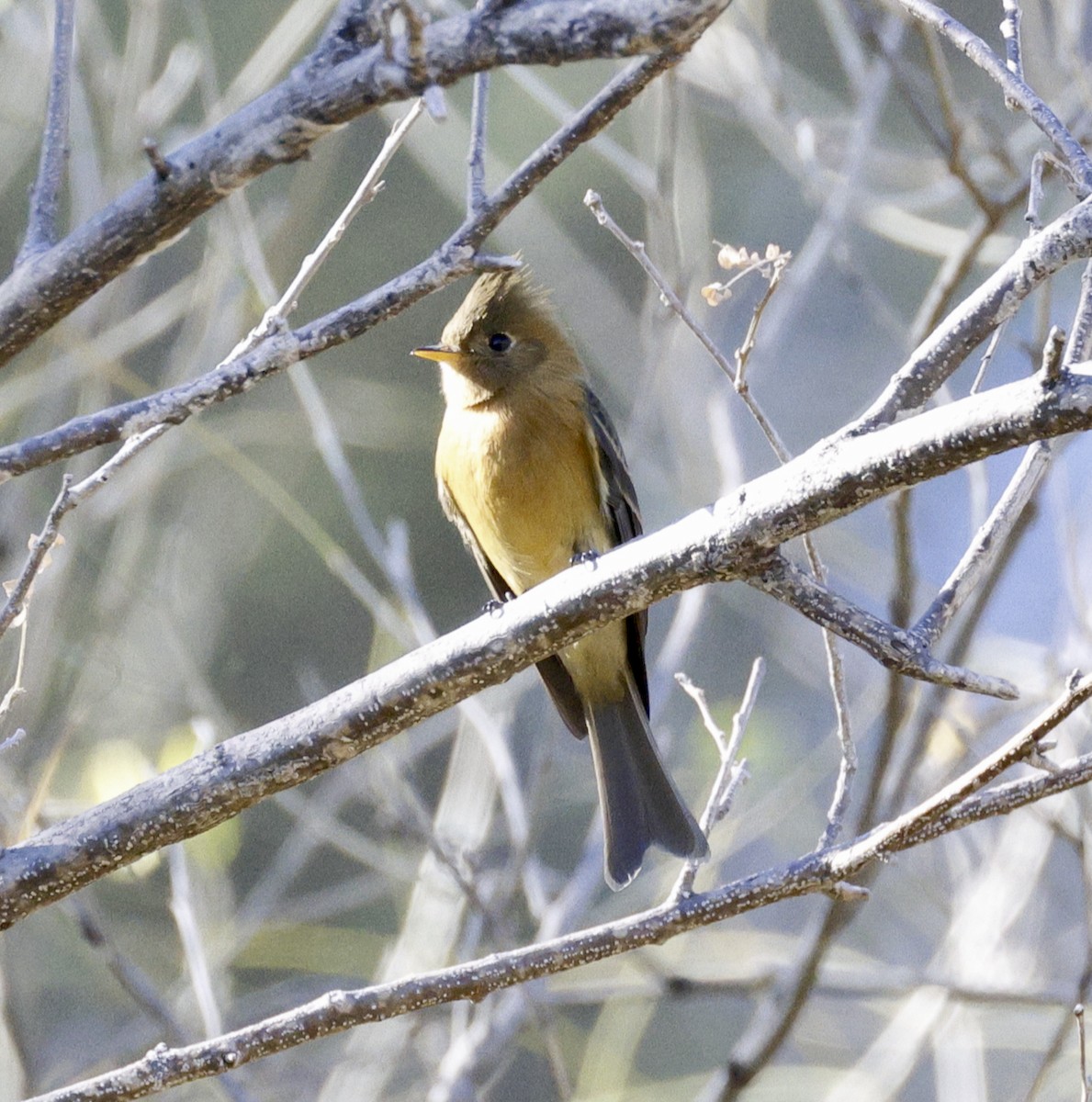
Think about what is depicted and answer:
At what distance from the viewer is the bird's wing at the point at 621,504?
468cm

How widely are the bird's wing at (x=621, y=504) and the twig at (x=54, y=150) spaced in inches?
105

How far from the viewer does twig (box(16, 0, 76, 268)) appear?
1.99 meters

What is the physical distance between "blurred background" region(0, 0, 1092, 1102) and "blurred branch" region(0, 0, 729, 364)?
1188 mm

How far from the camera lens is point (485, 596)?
26.7 ft

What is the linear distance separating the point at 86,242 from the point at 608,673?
307 centimetres

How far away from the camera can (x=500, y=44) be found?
159 cm

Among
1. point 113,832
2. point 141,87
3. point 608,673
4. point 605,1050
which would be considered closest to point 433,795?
point 605,1050

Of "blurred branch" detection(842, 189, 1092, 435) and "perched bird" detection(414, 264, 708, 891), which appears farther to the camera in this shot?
"perched bird" detection(414, 264, 708, 891)

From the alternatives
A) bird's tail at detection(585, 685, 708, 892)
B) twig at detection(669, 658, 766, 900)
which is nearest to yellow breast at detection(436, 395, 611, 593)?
bird's tail at detection(585, 685, 708, 892)

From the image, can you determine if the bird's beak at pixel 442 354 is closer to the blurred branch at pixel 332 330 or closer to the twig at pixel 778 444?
the twig at pixel 778 444

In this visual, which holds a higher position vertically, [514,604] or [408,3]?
[408,3]

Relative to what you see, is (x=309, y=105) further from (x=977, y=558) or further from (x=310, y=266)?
(x=977, y=558)

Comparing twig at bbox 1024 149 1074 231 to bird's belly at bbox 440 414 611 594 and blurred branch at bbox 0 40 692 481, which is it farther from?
bird's belly at bbox 440 414 611 594

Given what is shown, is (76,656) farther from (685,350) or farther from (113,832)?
(113,832)
